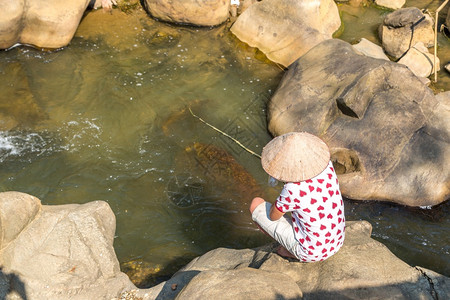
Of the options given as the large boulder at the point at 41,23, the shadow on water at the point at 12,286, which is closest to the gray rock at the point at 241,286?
the shadow on water at the point at 12,286

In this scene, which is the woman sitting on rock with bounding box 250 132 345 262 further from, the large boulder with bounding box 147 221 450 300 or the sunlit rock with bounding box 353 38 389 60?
the sunlit rock with bounding box 353 38 389 60

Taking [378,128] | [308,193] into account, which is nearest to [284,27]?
[378,128]

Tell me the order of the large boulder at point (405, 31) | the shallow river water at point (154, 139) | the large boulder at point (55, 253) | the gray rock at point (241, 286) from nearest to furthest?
the gray rock at point (241, 286) → the large boulder at point (55, 253) → the shallow river water at point (154, 139) → the large boulder at point (405, 31)

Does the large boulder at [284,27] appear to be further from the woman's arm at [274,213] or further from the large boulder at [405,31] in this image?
the woman's arm at [274,213]

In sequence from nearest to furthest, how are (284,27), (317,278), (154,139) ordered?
1. (317,278)
2. (154,139)
3. (284,27)

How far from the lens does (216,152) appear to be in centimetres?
719

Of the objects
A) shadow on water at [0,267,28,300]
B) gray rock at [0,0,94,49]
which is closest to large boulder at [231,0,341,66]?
gray rock at [0,0,94,49]

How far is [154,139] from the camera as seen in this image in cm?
728

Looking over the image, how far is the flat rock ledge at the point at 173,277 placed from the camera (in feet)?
13.0

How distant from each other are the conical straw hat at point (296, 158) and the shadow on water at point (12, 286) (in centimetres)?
253

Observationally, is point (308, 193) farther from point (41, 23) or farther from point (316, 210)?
point (41, 23)

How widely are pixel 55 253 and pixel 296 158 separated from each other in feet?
8.45

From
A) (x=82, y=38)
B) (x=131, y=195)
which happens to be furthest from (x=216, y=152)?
(x=82, y=38)

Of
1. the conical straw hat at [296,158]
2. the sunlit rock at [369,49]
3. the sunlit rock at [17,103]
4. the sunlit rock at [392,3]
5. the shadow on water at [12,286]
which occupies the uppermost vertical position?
the conical straw hat at [296,158]
